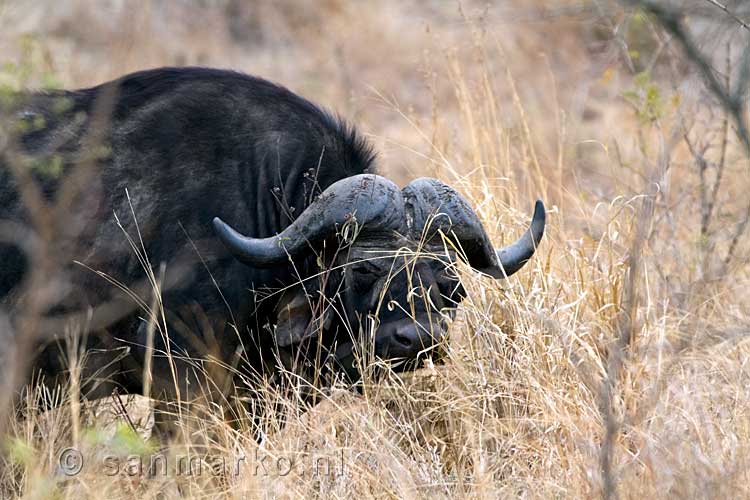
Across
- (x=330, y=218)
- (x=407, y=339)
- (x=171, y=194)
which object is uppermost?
(x=330, y=218)

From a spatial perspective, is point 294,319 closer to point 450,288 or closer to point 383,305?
point 383,305

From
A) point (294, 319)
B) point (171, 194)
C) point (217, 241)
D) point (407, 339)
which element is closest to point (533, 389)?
point (407, 339)

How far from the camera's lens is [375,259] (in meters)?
4.55

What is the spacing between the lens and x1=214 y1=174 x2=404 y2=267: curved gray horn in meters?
4.38

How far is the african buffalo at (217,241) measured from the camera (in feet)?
14.5

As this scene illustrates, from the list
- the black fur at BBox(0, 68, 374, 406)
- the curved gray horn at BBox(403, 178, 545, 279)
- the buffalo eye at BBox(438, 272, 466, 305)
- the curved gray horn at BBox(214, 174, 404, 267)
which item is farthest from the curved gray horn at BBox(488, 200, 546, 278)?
the black fur at BBox(0, 68, 374, 406)

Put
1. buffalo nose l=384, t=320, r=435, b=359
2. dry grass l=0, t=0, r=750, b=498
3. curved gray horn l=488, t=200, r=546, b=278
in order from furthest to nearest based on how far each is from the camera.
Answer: curved gray horn l=488, t=200, r=546, b=278 < buffalo nose l=384, t=320, r=435, b=359 < dry grass l=0, t=0, r=750, b=498

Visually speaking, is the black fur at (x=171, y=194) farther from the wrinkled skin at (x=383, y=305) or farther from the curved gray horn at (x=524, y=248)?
the curved gray horn at (x=524, y=248)

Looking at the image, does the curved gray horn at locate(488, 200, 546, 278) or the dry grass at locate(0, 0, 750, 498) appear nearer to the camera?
the dry grass at locate(0, 0, 750, 498)

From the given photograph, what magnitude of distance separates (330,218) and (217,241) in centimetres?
48

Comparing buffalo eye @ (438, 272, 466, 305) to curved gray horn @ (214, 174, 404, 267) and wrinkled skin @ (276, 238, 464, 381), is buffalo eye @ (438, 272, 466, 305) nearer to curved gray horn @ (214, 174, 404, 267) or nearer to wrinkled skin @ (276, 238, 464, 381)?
wrinkled skin @ (276, 238, 464, 381)

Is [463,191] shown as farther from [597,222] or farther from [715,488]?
[715,488]

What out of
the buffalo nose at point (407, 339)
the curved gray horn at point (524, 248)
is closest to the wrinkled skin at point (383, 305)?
the buffalo nose at point (407, 339)

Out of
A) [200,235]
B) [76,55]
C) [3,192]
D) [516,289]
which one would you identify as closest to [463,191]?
[516,289]
